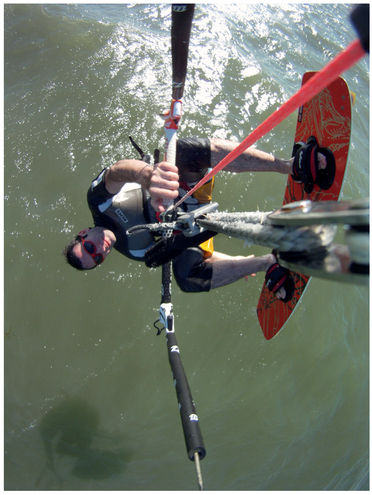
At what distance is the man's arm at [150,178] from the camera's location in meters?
1.65

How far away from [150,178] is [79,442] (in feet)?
8.99

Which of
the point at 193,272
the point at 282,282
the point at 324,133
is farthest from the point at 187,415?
the point at 324,133

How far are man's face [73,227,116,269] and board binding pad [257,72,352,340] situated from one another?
161 cm

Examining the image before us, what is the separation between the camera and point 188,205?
2.75 m

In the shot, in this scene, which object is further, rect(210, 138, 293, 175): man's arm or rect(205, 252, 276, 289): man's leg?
rect(205, 252, 276, 289): man's leg

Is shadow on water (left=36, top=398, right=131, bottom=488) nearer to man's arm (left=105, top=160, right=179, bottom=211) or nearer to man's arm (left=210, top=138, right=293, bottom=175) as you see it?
man's arm (left=105, top=160, right=179, bottom=211)

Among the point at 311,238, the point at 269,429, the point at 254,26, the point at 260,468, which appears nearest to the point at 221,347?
the point at 269,429

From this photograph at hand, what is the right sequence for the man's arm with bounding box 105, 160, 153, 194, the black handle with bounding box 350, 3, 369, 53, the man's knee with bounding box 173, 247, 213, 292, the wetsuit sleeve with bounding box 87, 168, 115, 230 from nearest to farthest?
the black handle with bounding box 350, 3, 369, 53 → the man's arm with bounding box 105, 160, 153, 194 → the wetsuit sleeve with bounding box 87, 168, 115, 230 → the man's knee with bounding box 173, 247, 213, 292

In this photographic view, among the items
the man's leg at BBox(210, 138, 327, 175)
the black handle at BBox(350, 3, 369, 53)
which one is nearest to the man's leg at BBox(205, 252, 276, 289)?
the man's leg at BBox(210, 138, 327, 175)

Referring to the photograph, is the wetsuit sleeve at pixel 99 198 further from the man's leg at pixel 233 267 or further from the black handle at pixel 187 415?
the black handle at pixel 187 415

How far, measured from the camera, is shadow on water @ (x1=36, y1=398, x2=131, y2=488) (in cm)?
279

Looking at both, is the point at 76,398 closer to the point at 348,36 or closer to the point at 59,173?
the point at 59,173

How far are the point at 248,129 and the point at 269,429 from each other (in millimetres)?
3672

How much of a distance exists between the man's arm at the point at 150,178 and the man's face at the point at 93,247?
0.39 meters
